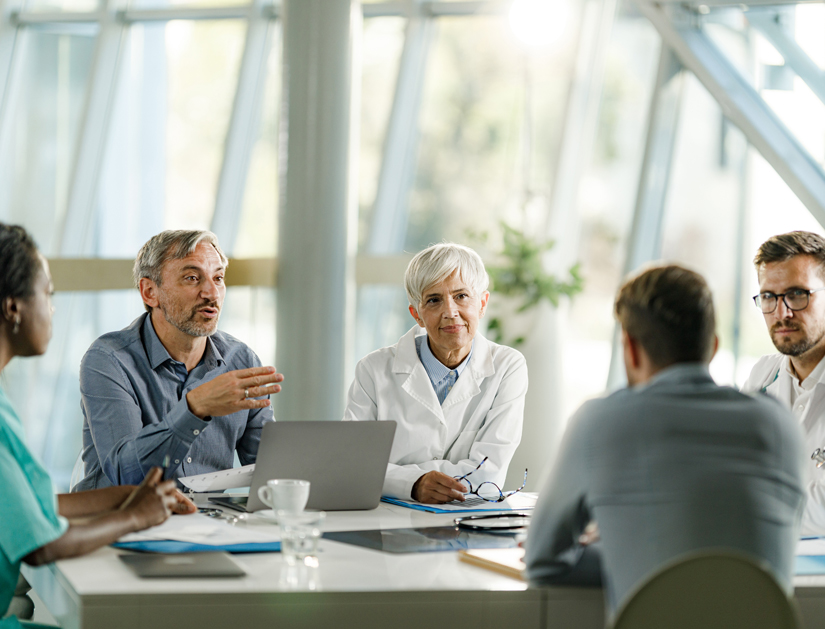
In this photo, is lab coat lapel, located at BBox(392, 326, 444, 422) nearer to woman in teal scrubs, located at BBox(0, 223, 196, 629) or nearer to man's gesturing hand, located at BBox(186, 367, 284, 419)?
man's gesturing hand, located at BBox(186, 367, 284, 419)

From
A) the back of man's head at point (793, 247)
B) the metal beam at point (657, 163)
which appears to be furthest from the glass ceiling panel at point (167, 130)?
the back of man's head at point (793, 247)

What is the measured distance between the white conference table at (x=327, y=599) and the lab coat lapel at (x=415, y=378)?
112 cm

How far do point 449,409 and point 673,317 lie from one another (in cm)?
139

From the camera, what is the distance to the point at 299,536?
5.98ft

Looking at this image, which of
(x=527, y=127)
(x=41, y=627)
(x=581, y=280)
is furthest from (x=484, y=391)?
(x=527, y=127)

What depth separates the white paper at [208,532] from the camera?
1.94m

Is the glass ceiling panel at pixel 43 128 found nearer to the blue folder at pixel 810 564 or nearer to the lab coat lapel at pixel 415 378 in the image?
the lab coat lapel at pixel 415 378

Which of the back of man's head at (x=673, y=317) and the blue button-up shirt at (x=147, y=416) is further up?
the back of man's head at (x=673, y=317)

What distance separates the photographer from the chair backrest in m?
1.35

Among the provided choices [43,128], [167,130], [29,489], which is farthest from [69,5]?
[29,489]

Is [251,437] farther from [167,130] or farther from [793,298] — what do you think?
[167,130]

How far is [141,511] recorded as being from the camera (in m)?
1.96

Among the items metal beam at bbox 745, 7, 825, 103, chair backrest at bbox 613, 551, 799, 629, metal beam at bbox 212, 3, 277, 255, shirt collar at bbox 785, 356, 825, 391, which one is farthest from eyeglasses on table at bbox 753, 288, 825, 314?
metal beam at bbox 212, 3, 277, 255

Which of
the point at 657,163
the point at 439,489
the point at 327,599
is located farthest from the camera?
the point at 657,163
